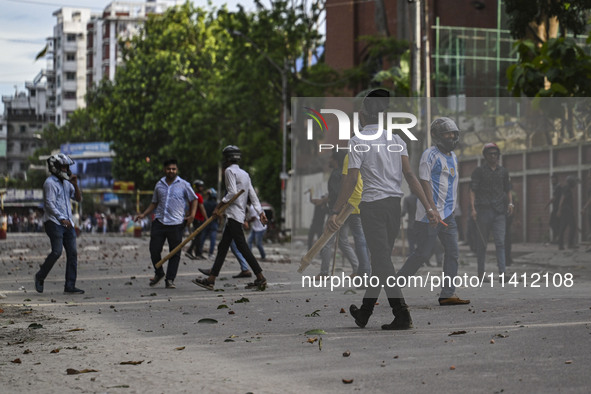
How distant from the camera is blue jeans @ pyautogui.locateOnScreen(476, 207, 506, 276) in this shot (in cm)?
1366

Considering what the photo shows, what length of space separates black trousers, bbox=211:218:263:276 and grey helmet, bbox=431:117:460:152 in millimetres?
3051

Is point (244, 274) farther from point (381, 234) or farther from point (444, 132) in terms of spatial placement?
point (381, 234)

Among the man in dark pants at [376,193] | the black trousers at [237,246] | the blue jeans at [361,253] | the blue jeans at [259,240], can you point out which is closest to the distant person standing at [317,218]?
the blue jeans at [361,253]

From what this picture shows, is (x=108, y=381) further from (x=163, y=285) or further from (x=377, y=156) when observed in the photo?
(x=163, y=285)

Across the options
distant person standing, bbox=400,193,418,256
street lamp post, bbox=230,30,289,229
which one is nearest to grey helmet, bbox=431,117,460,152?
distant person standing, bbox=400,193,418,256

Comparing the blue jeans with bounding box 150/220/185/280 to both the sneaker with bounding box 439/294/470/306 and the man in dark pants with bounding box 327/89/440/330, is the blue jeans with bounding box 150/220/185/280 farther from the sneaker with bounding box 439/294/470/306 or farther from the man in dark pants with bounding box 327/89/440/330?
the man in dark pants with bounding box 327/89/440/330

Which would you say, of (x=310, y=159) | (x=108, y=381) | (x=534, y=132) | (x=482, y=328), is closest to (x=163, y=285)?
(x=310, y=159)

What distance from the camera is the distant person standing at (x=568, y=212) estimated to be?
1480 centimetres

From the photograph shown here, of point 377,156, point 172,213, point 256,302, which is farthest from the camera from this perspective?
point 172,213

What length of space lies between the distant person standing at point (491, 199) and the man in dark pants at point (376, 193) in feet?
17.1

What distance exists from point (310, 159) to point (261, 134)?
2963cm

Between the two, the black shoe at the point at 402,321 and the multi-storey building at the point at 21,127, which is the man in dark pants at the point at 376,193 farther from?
the multi-storey building at the point at 21,127

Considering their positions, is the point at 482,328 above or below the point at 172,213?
below

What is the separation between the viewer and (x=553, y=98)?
53.8 feet
